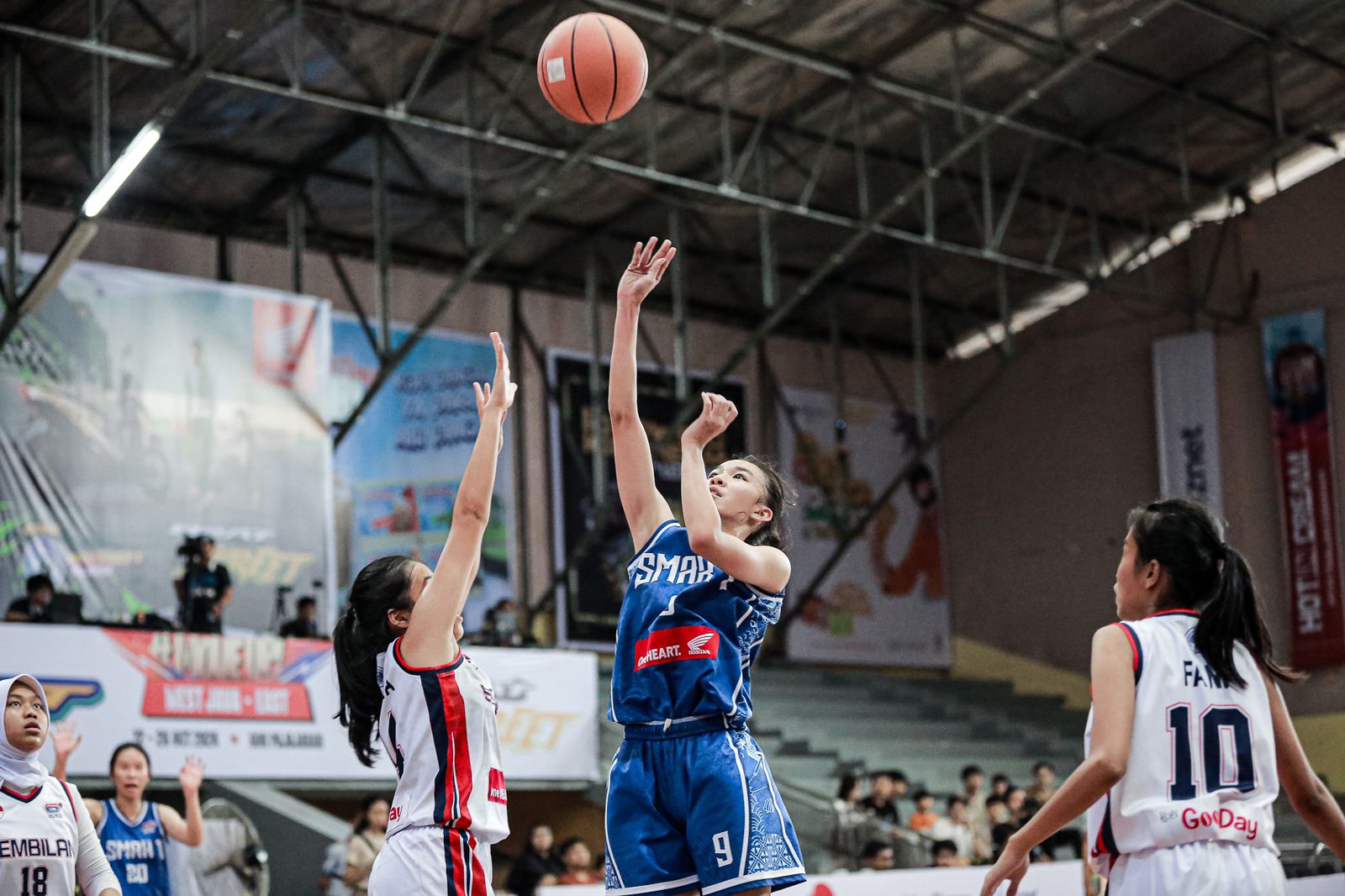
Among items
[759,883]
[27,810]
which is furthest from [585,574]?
[759,883]

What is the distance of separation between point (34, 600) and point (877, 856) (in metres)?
7.19

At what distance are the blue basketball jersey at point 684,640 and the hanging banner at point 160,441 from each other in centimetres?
1043

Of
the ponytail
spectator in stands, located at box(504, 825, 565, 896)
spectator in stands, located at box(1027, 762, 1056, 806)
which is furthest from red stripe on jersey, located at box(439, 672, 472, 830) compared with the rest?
spectator in stands, located at box(1027, 762, 1056, 806)

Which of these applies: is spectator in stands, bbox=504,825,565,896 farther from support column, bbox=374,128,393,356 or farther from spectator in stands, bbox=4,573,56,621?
support column, bbox=374,128,393,356

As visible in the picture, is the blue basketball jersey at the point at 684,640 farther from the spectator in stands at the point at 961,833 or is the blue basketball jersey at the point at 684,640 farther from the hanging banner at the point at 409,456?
the hanging banner at the point at 409,456

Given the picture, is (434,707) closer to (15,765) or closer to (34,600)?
(15,765)

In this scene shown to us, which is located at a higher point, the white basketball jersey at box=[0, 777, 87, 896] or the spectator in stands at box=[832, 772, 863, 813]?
the white basketball jersey at box=[0, 777, 87, 896]

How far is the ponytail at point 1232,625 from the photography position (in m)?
3.62

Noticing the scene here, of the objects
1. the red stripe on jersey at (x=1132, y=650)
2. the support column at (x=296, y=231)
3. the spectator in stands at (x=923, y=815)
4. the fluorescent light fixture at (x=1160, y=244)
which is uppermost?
the fluorescent light fixture at (x=1160, y=244)

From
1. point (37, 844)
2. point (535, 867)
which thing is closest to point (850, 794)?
point (535, 867)

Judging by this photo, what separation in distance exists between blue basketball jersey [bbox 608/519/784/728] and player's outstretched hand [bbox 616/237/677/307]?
0.70m

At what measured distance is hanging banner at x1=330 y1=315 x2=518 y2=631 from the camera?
17.8 metres

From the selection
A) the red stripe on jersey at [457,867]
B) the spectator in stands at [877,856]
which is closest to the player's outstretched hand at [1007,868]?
the red stripe on jersey at [457,867]

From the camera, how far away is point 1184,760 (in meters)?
3.57
